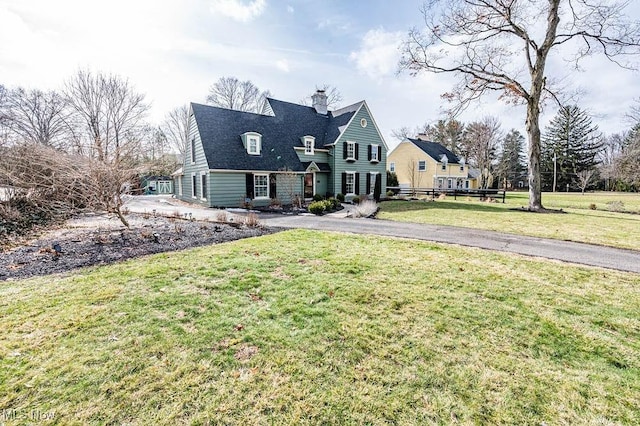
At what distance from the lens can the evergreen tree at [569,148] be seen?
1848 inches

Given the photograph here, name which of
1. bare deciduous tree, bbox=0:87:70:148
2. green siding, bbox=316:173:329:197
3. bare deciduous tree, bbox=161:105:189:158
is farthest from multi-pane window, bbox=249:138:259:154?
bare deciduous tree, bbox=161:105:189:158

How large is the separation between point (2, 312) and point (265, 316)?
131 inches

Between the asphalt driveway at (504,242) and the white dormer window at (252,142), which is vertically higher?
the white dormer window at (252,142)

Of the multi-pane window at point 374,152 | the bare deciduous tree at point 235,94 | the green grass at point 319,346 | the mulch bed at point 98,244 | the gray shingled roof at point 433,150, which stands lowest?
the green grass at point 319,346

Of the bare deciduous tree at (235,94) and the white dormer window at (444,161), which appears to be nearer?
the bare deciduous tree at (235,94)

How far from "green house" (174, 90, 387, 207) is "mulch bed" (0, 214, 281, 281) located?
7838 mm

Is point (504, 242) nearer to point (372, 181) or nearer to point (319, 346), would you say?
point (319, 346)

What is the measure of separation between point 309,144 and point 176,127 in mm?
25915

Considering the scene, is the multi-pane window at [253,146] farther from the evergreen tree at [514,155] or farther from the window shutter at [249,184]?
the evergreen tree at [514,155]

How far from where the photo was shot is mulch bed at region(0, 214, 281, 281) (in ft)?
17.6

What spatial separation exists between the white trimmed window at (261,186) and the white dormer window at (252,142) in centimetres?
173

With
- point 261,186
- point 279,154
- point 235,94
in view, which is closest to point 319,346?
point 261,186

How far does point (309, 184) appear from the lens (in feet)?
70.4

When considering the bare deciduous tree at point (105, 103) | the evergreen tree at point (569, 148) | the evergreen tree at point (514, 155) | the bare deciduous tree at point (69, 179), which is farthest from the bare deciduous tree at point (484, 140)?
the bare deciduous tree at point (69, 179)
